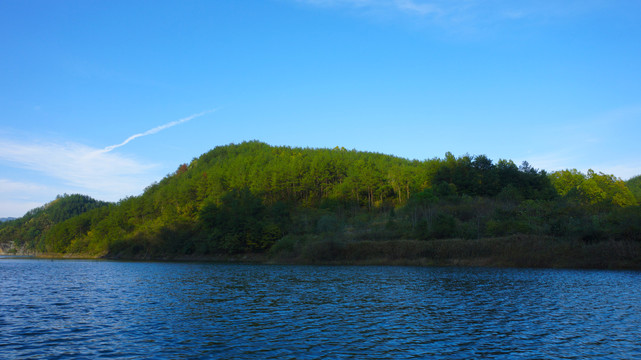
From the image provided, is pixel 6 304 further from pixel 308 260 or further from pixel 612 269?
pixel 612 269

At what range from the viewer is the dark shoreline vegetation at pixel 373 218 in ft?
229

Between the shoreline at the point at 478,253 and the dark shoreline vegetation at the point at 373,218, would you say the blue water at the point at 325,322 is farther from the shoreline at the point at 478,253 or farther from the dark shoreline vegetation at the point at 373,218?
the dark shoreline vegetation at the point at 373,218

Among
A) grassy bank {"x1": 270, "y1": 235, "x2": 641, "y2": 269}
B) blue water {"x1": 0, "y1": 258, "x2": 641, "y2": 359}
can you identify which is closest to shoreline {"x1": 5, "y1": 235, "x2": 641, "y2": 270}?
grassy bank {"x1": 270, "y1": 235, "x2": 641, "y2": 269}

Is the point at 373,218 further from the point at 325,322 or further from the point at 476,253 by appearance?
the point at 325,322

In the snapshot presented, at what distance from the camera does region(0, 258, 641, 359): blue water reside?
17.3 m

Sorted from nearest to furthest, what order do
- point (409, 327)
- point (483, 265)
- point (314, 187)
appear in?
point (409, 327)
point (483, 265)
point (314, 187)

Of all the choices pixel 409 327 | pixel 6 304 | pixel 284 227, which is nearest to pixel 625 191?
pixel 284 227

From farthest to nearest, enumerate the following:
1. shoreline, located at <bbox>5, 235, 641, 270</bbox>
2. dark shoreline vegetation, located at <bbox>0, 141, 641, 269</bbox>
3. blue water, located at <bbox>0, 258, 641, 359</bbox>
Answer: dark shoreline vegetation, located at <bbox>0, 141, 641, 269</bbox> < shoreline, located at <bbox>5, 235, 641, 270</bbox> < blue water, located at <bbox>0, 258, 641, 359</bbox>

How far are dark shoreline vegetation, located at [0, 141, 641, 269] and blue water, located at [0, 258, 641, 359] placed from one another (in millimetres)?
33085

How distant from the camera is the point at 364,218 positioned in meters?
110

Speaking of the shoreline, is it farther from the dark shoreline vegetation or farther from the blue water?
the blue water

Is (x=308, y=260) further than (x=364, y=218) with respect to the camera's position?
No

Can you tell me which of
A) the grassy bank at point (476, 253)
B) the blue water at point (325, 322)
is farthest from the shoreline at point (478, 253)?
the blue water at point (325, 322)

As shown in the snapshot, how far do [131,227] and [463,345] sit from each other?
167 m
